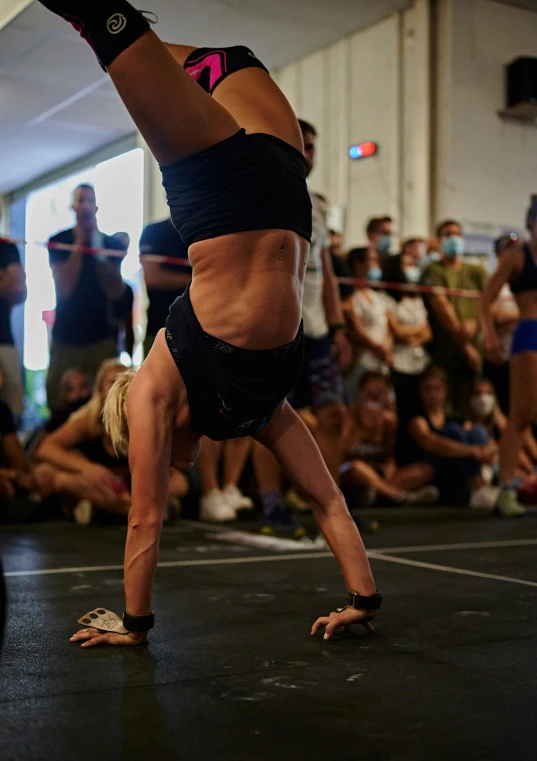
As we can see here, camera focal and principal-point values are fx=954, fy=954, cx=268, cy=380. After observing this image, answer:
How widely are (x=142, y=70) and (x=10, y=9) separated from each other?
25.7ft

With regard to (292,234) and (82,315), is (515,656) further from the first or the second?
(82,315)

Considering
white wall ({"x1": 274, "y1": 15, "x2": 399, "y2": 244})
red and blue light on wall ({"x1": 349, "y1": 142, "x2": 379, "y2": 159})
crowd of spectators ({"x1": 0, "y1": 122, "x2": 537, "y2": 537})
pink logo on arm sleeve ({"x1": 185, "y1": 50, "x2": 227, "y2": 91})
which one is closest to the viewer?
pink logo on arm sleeve ({"x1": 185, "y1": 50, "x2": 227, "y2": 91})

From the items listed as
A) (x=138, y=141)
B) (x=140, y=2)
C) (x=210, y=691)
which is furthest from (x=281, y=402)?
(x=138, y=141)

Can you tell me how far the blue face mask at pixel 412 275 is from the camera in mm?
7141

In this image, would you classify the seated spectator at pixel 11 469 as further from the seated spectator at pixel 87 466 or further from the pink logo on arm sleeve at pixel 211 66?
the pink logo on arm sleeve at pixel 211 66

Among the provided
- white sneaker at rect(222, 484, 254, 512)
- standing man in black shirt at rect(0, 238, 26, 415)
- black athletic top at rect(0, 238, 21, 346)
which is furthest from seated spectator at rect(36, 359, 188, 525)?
black athletic top at rect(0, 238, 21, 346)

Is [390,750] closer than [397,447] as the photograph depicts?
Yes

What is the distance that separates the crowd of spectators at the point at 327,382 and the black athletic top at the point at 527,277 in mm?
449

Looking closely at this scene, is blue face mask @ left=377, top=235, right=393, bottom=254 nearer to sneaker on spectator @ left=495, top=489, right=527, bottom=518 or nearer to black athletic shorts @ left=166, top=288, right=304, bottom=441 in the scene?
sneaker on spectator @ left=495, top=489, right=527, bottom=518

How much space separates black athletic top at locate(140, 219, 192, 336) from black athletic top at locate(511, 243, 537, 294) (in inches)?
73.5

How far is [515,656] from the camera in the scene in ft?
7.08

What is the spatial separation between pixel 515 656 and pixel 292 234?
1082 millimetres

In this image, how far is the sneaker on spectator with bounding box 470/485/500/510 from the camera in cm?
622

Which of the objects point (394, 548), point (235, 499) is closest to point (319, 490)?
point (394, 548)
